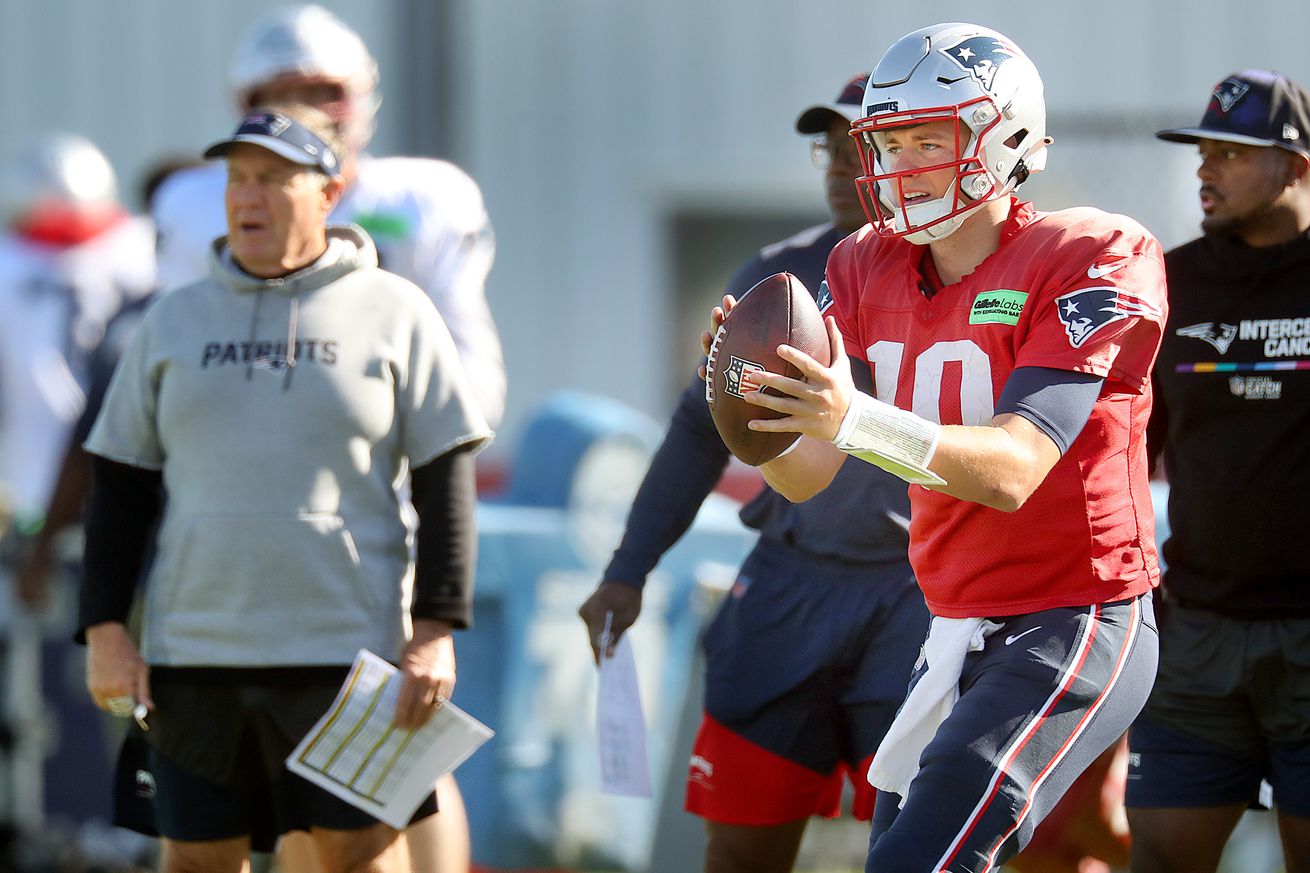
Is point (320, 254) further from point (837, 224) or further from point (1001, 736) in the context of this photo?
point (1001, 736)

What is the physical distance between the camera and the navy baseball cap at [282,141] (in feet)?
12.6

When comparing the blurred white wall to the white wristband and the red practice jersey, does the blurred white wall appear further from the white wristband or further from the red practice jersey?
the white wristband

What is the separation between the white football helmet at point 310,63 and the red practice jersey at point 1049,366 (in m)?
1.99

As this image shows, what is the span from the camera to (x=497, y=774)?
18.4ft

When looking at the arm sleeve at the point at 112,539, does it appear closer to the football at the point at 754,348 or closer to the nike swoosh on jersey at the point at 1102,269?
the football at the point at 754,348

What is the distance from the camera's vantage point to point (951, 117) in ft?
10.2

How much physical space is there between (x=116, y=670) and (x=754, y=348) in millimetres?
1668

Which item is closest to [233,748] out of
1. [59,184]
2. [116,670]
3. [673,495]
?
[116,670]

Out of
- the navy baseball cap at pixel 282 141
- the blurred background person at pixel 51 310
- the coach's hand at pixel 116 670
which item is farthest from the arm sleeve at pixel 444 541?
the blurred background person at pixel 51 310

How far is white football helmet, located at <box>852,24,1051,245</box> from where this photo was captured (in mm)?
3100

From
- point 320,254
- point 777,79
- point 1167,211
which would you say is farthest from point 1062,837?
point 777,79

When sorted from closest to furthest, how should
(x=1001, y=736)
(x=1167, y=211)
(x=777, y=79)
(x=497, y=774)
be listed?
1. (x=1001, y=736)
2. (x=497, y=774)
3. (x=1167, y=211)
4. (x=777, y=79)

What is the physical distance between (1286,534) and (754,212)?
7797 mm

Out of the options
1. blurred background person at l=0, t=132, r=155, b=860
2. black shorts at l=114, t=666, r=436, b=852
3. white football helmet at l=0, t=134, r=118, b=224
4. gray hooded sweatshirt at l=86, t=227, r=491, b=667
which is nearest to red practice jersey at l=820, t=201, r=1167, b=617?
gray hooded sweatshirt at l=86, t=227, r=491, b=667
